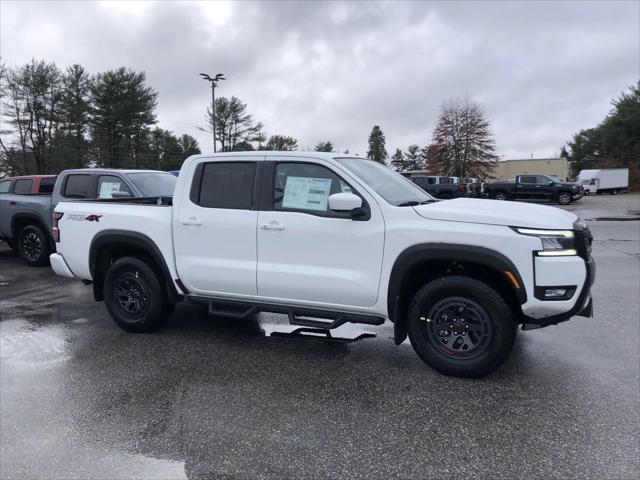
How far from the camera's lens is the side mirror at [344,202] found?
385 cm

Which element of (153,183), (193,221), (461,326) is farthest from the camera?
(153,183)

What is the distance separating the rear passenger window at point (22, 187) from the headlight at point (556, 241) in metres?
10.1

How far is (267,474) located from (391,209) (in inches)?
87.8

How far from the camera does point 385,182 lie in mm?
4551

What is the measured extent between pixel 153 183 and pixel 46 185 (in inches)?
119

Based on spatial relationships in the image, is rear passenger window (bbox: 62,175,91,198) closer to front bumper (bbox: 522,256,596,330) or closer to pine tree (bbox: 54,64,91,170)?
front bumper (bbox: 522,256,596,330)

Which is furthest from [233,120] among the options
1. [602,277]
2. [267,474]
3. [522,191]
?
[267,474]

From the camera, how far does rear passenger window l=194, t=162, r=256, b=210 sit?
181 inches

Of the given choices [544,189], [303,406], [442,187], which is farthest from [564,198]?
[303,406]

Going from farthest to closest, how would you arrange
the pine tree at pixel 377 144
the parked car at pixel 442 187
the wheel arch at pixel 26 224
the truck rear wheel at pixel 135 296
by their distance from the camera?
1. the pine tree at pixel 377 144
2. the parked car at pixel 442 187
3. the wheel arch at pixel 26 224
4. the truck rear wheel at pixel 135 296

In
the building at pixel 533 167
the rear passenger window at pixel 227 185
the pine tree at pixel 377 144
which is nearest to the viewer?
the rear passenger window at pixel 227 185

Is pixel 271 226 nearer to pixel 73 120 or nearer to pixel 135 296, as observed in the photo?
pixel 135 296

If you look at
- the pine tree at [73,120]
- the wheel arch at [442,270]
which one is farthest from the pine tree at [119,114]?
the wheel arch at [442,270]

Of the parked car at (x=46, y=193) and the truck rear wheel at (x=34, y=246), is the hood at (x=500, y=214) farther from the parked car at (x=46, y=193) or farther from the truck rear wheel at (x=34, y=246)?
the truck rear wheel at (x=34, y=246)
